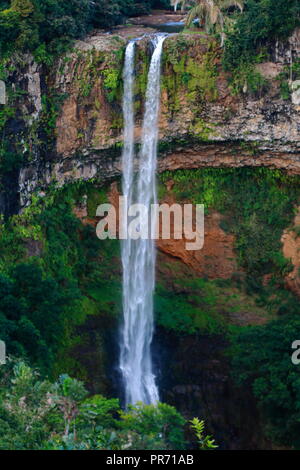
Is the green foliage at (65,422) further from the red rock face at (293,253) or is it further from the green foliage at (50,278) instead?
the red rock face at (293,253)

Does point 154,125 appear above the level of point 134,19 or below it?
below

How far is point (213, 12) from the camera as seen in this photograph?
938 inches

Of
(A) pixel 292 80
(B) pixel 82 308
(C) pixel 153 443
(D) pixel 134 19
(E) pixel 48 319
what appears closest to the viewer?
(C) pixel 153 443

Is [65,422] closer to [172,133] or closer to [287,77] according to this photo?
[172,133]

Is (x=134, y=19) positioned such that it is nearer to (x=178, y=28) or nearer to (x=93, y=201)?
(x=178, y=28)

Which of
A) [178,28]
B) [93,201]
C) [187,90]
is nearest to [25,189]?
[93,201]

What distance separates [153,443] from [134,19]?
1779cm

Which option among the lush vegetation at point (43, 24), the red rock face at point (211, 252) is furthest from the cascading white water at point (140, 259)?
the lush vegetation at point (43, 24)

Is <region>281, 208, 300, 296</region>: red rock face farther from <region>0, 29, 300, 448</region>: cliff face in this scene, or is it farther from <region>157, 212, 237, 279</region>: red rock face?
<region>157, 212, 237, 279</region>: red rock face

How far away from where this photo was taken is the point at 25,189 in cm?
2408

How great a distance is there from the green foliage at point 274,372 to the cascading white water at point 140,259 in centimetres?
307

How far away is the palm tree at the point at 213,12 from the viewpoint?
23.8 meters
